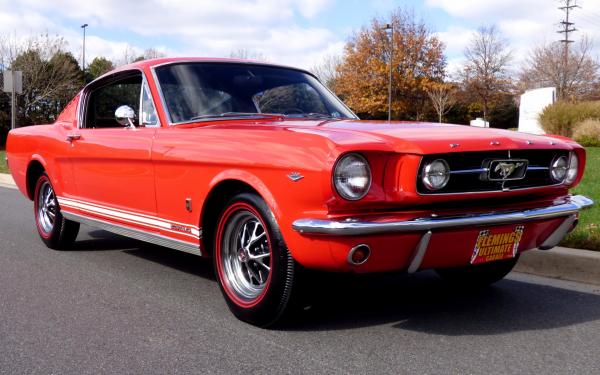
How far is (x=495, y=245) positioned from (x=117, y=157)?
275cm

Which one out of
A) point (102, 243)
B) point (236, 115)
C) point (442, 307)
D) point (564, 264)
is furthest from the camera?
point (102, 243)

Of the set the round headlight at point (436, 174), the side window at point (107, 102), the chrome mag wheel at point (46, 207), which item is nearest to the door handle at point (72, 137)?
the side window at point (107, 102)

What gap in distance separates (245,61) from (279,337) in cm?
235

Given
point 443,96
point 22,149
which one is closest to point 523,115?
point 443,96

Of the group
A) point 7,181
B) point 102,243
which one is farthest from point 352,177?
point 7,181

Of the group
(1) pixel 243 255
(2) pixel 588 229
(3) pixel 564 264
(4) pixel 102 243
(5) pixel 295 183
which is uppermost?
(5) pixel 295 183

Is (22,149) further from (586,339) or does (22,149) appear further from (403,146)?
(586,339)

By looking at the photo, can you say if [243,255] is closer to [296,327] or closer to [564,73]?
[296,327]

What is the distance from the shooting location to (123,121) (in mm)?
4812

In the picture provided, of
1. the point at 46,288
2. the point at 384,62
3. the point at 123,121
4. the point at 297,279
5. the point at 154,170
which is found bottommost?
the point at 46,288

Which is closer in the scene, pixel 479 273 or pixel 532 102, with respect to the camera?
pixel 479 273

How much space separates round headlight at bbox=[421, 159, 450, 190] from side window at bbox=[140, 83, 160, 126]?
81.7 inches

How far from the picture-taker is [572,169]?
13.4 feet

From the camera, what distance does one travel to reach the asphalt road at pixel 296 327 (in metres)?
3.19
